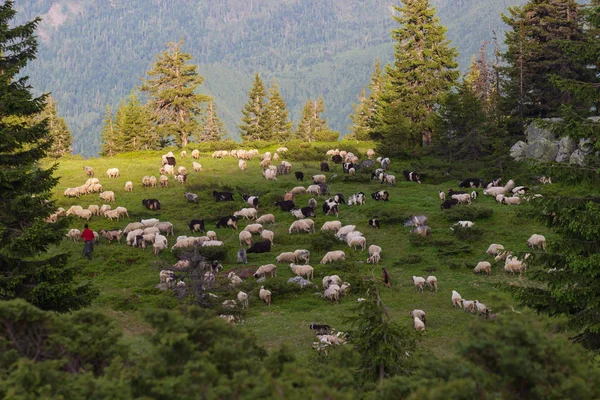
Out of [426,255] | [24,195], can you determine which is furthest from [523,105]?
[24,195]

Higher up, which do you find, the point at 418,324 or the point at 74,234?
the point at 74,234

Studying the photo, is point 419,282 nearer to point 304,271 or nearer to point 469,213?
point 304,271

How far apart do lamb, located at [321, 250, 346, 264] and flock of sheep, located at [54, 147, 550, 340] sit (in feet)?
0.16

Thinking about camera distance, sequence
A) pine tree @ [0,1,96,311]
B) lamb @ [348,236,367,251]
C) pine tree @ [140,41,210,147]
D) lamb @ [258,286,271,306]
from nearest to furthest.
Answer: pine tree @ [0,1,96,311]
lamb @ [258,286,271,306]
lamb @ [348,236,367,251]
pine tree @ [140,41,210,147]

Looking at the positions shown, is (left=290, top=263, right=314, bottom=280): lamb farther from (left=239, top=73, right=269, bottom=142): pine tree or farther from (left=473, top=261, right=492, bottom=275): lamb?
(left=239, top=73, right=269, bottom=142): pine tree

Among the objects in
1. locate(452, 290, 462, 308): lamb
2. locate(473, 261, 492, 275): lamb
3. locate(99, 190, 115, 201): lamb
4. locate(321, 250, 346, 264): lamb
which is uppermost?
locate(99, 190, 115, 201): lamb

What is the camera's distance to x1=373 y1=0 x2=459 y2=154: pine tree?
59.6 m

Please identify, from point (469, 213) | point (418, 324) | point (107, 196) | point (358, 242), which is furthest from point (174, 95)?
point (418, 324)

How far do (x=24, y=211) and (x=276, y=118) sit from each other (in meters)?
79.5

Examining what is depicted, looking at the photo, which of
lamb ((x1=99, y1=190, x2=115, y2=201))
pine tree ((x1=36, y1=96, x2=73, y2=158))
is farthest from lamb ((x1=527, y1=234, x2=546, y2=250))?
pine tree ((x1=36, y1=96, x2=73, y2=158))

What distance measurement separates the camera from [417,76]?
2371 inches

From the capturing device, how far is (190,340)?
305 inches

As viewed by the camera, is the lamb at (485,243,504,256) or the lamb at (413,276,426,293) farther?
the lamb at (485,243,504,256)

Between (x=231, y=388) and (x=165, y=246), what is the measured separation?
24205mm
